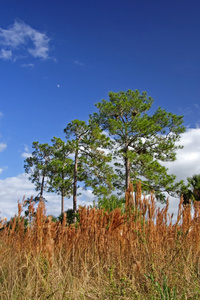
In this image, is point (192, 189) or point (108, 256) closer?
point (108, 256)

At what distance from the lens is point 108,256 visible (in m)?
3.19

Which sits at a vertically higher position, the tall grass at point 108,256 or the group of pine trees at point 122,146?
the group of pine trees at point 122,146

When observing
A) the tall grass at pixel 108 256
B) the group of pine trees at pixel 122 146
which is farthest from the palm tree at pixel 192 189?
the tall grass at pixel 108 256

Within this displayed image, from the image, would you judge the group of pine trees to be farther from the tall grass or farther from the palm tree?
the tall grass

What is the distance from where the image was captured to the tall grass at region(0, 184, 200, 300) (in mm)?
2625

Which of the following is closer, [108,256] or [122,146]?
[108,256]

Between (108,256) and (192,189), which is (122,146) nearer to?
(192,189)

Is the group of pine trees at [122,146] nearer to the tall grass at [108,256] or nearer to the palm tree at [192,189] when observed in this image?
the palm tree at [192,189]

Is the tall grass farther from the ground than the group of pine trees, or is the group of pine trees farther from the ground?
the group of pine trees

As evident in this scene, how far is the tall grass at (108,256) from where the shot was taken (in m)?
2.62

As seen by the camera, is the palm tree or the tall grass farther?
the palm tree

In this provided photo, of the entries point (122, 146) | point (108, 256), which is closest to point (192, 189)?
point (122, 146)

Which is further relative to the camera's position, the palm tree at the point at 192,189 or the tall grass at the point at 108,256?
the palm tree at the point at 192,189

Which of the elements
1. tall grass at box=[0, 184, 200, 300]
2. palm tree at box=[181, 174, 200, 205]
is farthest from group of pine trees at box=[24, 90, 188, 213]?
tall grass at box=[0, 184, 200, 300]
